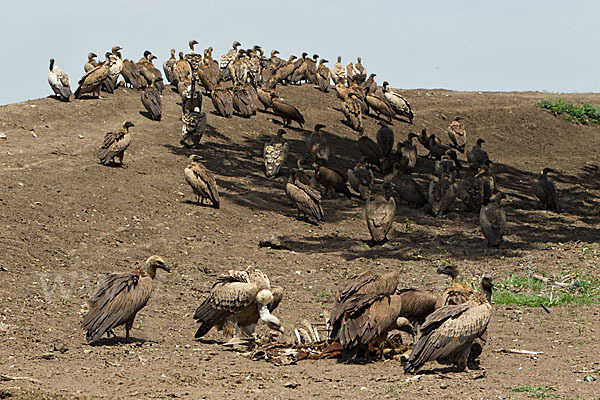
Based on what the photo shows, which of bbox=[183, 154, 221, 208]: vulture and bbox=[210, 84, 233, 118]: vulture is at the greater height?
bbox=[210, 84, 233, 118]: vulture

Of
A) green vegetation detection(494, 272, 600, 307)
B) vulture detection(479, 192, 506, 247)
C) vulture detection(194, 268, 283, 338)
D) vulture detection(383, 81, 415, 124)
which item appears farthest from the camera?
vulture detection(383, 81, 415, 124)

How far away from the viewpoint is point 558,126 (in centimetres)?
2809

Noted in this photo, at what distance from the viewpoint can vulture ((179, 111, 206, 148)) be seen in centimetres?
1972

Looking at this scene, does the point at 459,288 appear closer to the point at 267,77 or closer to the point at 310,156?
the point at 310,156

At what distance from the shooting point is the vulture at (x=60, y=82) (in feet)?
76.3

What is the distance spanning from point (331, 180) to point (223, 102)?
23.8 feet

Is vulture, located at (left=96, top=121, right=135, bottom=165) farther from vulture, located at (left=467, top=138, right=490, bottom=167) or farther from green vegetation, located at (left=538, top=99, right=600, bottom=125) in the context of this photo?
green vegetation, located at (left=538, top=99, right=600, bottom=125)

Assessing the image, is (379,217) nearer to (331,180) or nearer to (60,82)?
(331,180)

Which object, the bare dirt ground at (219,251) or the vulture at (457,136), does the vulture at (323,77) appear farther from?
the vulture at (457,136)

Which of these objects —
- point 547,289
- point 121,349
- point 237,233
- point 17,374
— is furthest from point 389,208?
point 17,374

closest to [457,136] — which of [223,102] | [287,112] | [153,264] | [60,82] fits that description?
[287,112]

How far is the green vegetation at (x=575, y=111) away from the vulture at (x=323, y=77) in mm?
8582

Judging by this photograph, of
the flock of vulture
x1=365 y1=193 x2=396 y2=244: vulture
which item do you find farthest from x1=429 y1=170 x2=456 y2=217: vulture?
x1=365 y1=193 x2=396 y2=244: vulture

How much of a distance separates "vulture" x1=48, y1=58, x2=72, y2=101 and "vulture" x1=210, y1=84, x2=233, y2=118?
14.8ft
